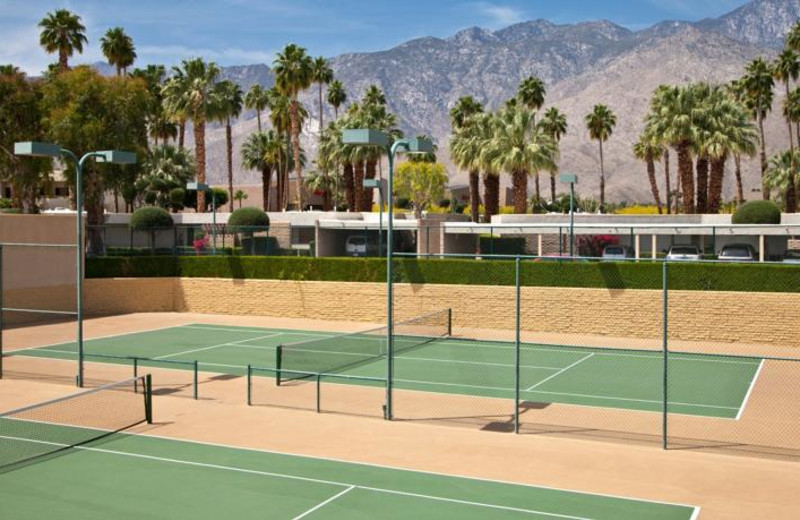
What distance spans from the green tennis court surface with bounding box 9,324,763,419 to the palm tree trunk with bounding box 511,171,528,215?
83.5 feet

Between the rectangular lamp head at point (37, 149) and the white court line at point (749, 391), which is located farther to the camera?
the rectangular lamp head at point (37, 149)

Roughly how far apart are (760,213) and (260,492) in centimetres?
4104

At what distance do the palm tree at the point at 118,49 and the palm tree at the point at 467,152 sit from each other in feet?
110

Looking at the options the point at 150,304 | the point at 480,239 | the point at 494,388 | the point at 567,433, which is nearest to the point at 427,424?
the point at 567,433

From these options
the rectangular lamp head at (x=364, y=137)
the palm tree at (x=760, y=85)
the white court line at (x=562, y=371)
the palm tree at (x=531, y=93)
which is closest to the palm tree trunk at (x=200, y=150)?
the palm tree at (x=531, y=93)

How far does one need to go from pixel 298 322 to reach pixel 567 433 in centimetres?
2404

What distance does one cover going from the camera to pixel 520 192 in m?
62.3

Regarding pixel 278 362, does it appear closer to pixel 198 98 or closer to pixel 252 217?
pixel 252 217

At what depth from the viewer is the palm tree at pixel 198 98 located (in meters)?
75.7

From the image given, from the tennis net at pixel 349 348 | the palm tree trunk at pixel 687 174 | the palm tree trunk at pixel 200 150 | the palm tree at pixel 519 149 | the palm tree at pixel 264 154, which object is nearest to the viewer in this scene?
the tennis net at pixel 349 348

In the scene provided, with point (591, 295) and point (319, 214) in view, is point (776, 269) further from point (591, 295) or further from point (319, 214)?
point (319, 214)

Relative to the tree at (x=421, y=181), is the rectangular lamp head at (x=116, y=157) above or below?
below

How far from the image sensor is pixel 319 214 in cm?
6625

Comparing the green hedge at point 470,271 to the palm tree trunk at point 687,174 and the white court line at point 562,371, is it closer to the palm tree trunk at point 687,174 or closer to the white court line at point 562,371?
the white court line at point 562,371
